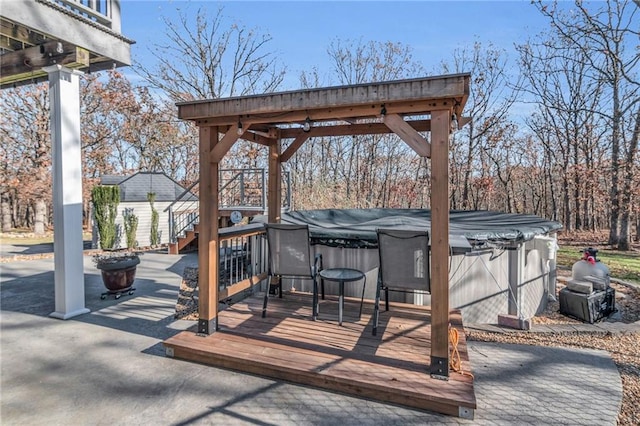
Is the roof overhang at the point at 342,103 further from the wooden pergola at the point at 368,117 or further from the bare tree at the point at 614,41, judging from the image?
the bare tree at the point at 614,41

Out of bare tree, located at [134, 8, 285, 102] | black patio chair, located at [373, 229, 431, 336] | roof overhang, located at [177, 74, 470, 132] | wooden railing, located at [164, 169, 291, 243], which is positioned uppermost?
Answer: bare tree, located at [134, 8, 285, 102]

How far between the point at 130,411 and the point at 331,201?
33.1 feet

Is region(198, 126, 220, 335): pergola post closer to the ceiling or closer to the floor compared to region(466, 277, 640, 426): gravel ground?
closer to the ceiling

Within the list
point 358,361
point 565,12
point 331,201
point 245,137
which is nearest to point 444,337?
point 358,361

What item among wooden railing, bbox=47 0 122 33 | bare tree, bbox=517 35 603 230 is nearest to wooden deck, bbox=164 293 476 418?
wooden railing, bbox=47 0 122 33

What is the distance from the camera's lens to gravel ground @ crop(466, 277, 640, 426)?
2609 millimetres

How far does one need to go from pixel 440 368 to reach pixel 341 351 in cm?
85

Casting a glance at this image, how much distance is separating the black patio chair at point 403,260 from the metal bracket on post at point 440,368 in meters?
0.70

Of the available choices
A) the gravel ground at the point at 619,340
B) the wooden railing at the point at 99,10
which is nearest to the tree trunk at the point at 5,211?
the wooden railing at the point at 99,10

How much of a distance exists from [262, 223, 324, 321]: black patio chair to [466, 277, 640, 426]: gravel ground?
6.45ft

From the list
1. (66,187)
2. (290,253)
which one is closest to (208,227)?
(290,253)

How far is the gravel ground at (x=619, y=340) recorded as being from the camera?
2609mm

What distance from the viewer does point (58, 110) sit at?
4.19 m

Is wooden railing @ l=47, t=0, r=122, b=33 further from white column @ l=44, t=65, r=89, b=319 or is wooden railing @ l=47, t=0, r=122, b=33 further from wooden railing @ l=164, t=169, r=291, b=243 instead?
wooden railing @ l=164, t=169, r=291, b=243
